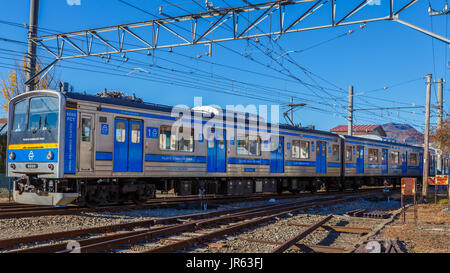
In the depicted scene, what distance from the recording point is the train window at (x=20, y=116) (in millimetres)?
12217

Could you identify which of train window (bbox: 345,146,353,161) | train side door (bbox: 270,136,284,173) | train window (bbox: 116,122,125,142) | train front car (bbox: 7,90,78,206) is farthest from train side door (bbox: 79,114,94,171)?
train window (bbox: 345,146,353,161)

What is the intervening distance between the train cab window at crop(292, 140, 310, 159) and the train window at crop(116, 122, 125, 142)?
9.63 metres

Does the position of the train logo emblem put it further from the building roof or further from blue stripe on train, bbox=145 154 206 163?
the building roof

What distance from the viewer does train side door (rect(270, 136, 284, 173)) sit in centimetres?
1886

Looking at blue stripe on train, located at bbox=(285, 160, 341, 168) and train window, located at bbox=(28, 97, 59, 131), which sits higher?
train window, located at bbox=(28, 97, 59, 131)

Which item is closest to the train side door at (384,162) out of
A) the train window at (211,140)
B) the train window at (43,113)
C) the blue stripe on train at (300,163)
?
the blue stripe on train at (300,163)

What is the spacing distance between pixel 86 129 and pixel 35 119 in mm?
1450

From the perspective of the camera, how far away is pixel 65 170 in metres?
11.1

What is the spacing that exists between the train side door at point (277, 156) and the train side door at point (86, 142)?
8849mm

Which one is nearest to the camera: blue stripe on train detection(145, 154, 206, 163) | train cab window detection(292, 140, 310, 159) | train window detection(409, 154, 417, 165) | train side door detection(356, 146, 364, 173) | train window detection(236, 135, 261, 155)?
blue stripe on train detection(145, 154, 206, 163)

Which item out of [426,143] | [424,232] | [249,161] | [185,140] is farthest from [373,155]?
[424,232]

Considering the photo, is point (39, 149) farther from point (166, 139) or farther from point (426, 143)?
point (426, 143)
